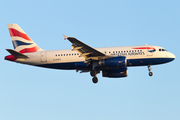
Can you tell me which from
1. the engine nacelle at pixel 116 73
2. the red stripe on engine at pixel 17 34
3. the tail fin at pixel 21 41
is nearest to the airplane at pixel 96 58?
the engine nacelle at pixel 116 73

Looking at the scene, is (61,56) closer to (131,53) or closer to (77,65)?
(77,65)

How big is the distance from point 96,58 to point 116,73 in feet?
21.9

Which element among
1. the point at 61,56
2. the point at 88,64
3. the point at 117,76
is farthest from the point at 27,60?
the point at 117,76

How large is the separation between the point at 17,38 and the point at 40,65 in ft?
23.0

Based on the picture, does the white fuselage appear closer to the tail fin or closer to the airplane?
the airplane

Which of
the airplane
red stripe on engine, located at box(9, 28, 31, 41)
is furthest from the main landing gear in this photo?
red stripe on engine, located at box(9, 28, 31, 41)

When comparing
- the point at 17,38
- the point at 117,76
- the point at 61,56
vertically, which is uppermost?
the point at 17,38

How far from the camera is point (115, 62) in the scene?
4731cm

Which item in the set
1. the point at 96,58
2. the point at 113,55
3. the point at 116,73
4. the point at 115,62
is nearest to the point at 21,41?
the point at 96,58

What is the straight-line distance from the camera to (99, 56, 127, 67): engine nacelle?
47219mm

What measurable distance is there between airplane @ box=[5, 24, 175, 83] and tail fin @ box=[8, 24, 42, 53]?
17cm

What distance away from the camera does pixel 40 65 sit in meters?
51.6

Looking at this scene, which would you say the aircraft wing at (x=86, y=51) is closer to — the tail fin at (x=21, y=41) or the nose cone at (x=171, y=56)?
the tail fin at (x=21, y=41)

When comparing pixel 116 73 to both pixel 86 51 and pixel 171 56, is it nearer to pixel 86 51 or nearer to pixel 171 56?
pixel 86 51
